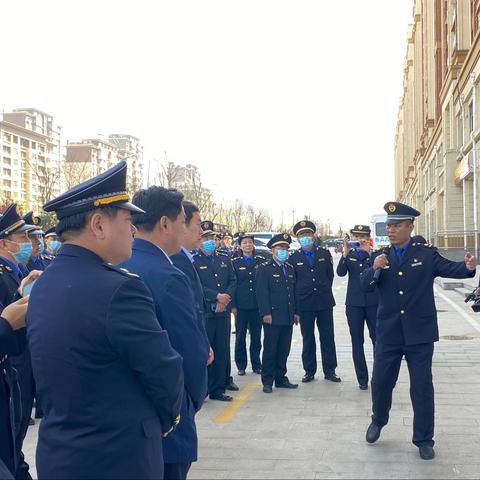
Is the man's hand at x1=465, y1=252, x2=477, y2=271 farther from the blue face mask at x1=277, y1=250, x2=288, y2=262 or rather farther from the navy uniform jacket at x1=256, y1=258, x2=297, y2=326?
the blue face mask at x1=277, y1=250, x2=288, y2=262

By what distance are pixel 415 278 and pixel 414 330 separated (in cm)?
45

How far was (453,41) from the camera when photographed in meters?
34.0

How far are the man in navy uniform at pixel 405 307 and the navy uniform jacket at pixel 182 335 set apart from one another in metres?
2.84

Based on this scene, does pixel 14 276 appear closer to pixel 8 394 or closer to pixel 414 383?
pixel 8 394

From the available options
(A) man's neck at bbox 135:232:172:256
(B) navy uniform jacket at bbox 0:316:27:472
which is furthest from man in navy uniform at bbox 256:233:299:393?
(A) man's neck at bbox 135:232:172:256

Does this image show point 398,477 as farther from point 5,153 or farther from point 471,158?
point 5,153

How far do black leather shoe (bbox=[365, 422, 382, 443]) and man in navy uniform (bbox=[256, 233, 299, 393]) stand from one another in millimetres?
2194

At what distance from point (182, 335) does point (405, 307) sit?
3074 mm

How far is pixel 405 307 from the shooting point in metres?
5.50

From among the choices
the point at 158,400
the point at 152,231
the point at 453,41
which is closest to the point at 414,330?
the point at 152,231

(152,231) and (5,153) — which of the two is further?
(5,153)

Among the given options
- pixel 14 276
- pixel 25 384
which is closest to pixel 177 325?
pixel 14 276

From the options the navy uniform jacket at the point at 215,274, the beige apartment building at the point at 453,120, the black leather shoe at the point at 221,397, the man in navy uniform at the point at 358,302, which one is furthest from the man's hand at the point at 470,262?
the beige apartment building at the point at 453,120

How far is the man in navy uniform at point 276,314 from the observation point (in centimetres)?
784
